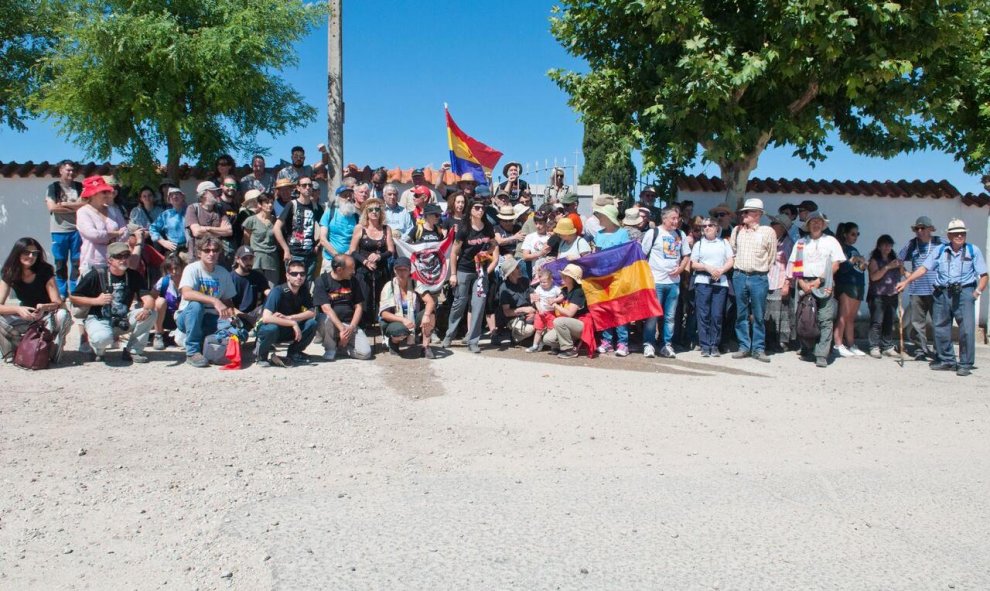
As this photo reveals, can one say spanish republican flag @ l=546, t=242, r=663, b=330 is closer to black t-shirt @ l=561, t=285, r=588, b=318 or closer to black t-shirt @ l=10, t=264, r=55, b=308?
black t-shirt @ l=561, t=285, r=588, b=318

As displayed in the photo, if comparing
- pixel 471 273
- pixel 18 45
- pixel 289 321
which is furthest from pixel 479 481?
pixel 18 45

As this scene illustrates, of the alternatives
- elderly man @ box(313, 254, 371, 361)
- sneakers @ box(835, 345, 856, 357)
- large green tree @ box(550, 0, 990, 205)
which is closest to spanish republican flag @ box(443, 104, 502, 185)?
large green tree @ box(550, 0, 990, 205)

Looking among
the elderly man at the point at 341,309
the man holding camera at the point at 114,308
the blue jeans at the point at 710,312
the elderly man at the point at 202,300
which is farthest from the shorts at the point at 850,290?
the man holding camera at the point at 114,308

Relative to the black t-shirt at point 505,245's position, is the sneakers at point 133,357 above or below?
below

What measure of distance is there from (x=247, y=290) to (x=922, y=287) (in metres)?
8.55

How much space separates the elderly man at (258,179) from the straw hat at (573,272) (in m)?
4.51

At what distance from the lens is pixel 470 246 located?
9.71 metres

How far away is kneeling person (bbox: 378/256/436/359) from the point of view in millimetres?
8977

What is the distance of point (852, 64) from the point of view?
10031mm

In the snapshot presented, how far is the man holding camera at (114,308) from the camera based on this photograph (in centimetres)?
812

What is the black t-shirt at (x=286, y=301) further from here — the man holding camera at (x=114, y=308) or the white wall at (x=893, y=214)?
the white wall at (x=893, y=214)

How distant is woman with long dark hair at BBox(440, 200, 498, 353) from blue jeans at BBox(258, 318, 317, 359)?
188cm

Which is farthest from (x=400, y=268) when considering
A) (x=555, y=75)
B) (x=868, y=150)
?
(x=868, y=150)

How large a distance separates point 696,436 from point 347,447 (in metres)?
2.86
